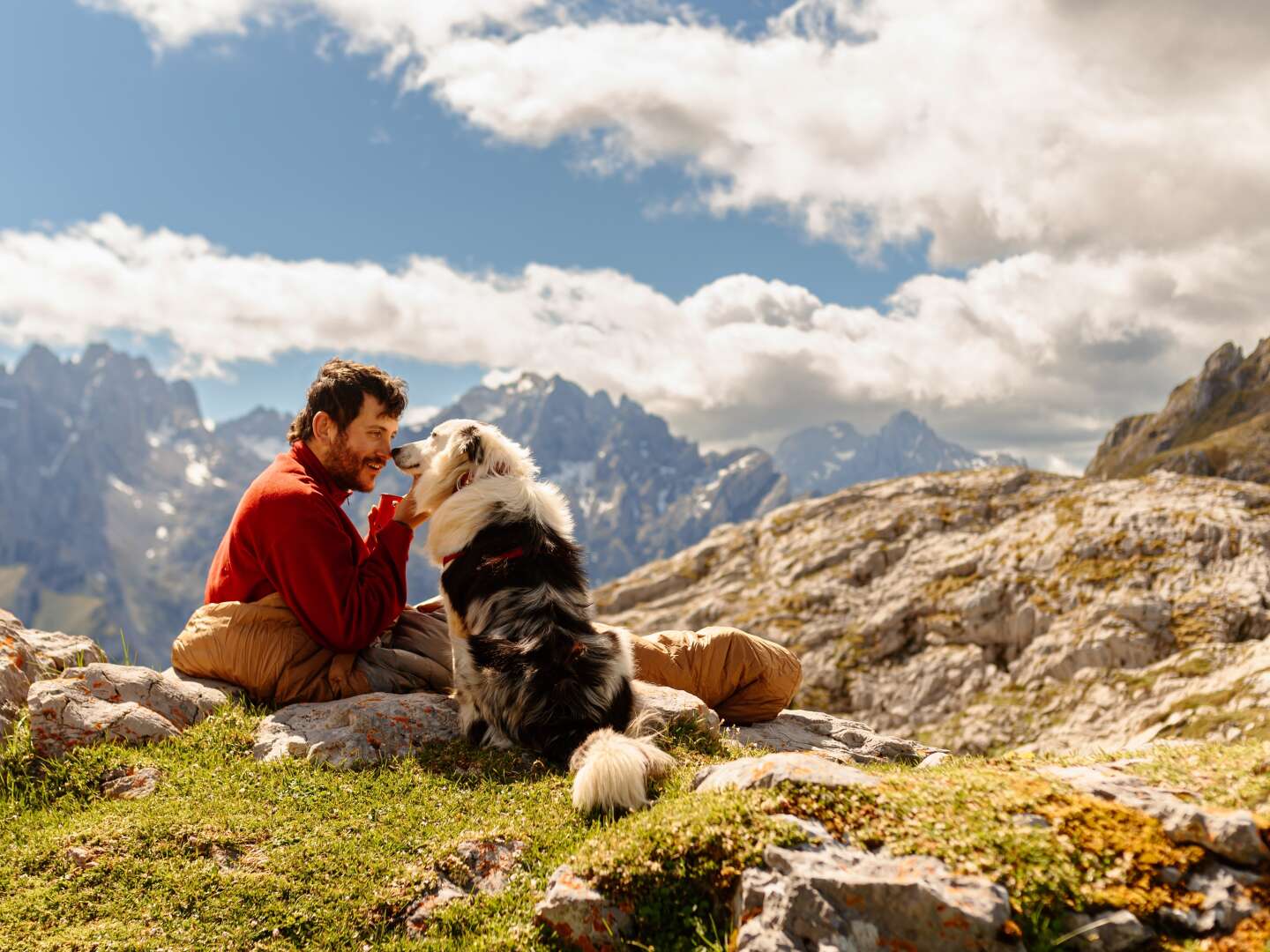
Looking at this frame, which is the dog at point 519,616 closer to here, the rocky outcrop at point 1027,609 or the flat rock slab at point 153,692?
the flat rock slab at point 153,692

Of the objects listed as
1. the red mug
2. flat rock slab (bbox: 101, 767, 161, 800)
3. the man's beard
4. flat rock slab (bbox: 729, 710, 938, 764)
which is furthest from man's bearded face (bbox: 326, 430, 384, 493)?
flat rock slab (bbox: 729, 710, 938, 764)

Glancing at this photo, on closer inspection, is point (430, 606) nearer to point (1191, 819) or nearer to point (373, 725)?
point (373, 725)

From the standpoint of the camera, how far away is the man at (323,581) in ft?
30.5

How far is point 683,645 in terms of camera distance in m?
11.6

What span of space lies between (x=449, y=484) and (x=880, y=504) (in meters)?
73.9

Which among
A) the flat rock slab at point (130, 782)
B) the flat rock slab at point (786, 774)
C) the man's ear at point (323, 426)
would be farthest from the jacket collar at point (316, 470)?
the flat rock slab at point (786, 774)

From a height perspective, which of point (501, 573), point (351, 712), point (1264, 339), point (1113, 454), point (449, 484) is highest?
point (1264, 339)

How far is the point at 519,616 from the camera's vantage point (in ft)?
28.5

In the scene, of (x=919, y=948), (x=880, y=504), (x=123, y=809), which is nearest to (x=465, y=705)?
(x=123, y=809)

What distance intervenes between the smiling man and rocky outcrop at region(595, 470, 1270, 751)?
1477 inches

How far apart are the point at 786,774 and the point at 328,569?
597cm

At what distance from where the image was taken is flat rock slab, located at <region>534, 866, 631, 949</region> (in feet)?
17.8

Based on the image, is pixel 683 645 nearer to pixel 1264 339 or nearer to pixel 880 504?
pixel 880 504

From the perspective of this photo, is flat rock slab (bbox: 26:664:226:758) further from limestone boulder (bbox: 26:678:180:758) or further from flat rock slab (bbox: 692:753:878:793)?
flat rock slab (bbox: 692:753:878:793)
